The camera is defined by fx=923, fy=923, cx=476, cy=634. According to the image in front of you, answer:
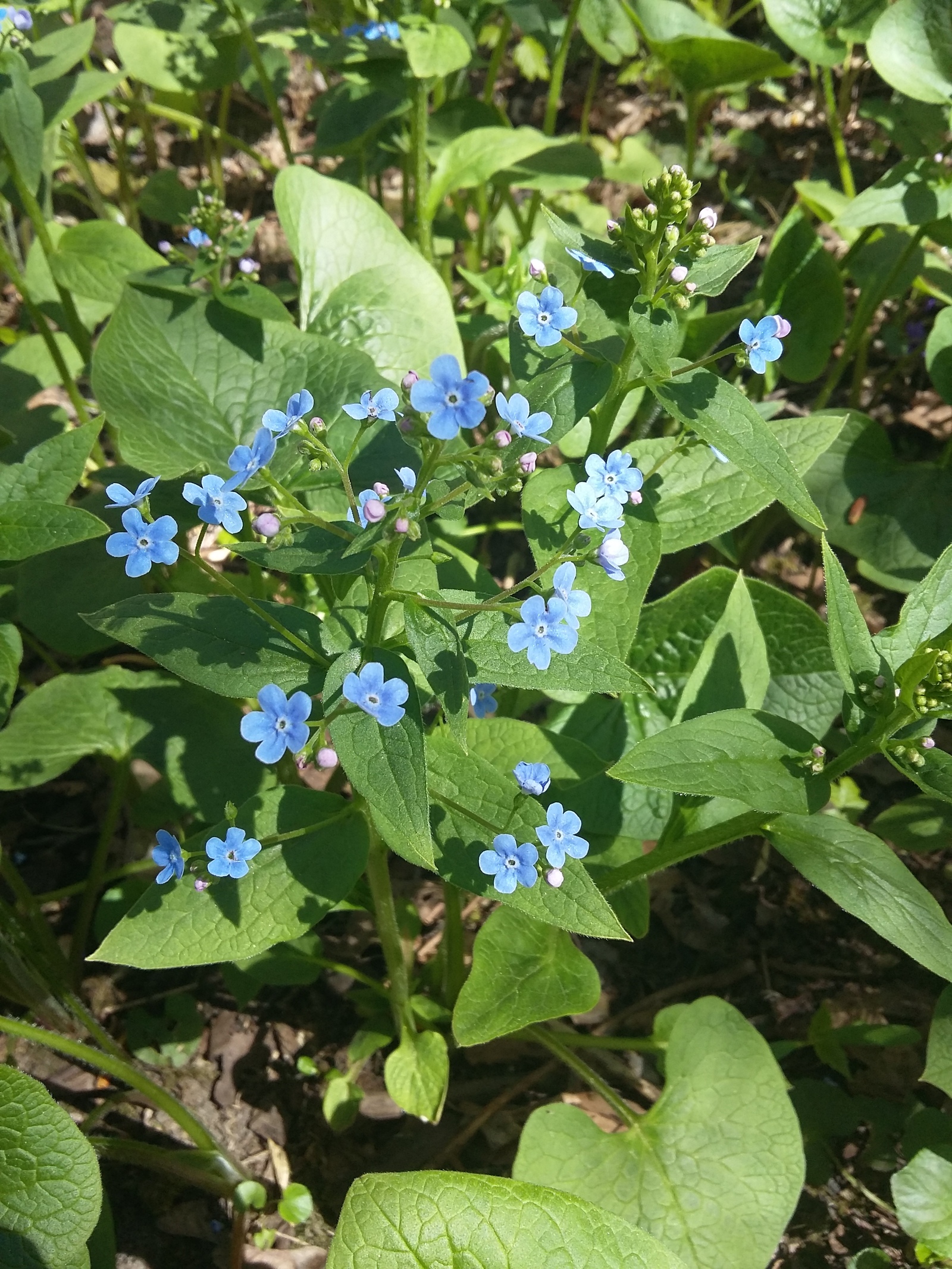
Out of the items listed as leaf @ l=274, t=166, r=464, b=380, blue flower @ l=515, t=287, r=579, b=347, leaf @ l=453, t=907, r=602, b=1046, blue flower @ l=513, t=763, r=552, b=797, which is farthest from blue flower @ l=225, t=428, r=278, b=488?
leaf @ l=274, t=166, r=464, b=380

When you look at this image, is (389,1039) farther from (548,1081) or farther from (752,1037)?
(752,1037)

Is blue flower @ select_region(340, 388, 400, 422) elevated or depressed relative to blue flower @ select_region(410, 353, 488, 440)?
depressed

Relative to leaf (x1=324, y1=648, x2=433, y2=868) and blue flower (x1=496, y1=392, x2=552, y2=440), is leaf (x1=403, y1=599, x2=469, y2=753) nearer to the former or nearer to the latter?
leaf (x1=324, y1=648, x2=433, y2=868)

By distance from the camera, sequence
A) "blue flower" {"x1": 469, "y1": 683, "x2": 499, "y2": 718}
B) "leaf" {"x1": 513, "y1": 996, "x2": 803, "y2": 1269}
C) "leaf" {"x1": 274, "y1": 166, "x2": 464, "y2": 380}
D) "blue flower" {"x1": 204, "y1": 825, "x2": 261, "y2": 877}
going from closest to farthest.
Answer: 1. "blue flower" {"x1": 204, "y1": 825, "x2": 261, "y2": 877}
2. "leaf" {"x1": 513, "y1": 996, "x2": 803, "y2": 1269}
3. "blue flower" {"x1": 469, "y1": 683, "x2": 499, "y2": 718}
4. "leaf" {"x1": 274, "y1": 166, "x2": 464, "y2": 380}

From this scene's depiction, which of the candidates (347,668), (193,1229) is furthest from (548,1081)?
(347,668)

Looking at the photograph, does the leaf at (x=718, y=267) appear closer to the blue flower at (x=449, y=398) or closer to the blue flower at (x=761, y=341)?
the blue flower at (x=761, y=341)

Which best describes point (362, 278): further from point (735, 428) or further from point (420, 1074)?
point (420, 1074)
